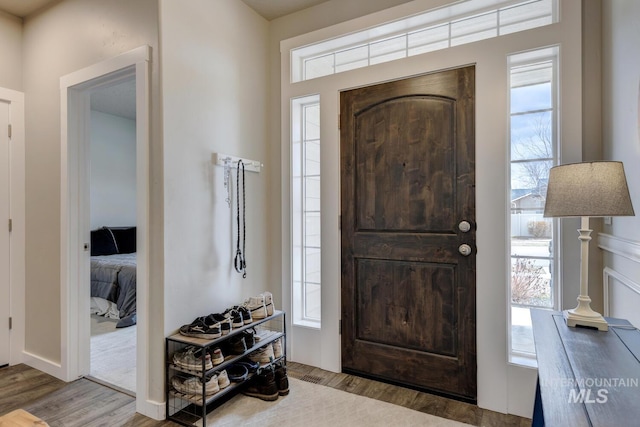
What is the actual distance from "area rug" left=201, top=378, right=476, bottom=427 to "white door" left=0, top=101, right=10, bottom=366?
1.90 metres

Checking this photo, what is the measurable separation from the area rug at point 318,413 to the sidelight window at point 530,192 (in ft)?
2.32

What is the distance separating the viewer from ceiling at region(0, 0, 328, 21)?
2.51 meters

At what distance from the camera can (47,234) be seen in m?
2.53

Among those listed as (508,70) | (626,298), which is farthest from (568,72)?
(626,298)

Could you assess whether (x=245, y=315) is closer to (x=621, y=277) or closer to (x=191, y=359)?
(x=191, y=359)

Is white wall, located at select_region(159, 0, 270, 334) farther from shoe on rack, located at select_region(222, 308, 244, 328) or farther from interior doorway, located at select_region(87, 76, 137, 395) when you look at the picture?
interior doorway, located at select_region(87, 76, 137, 395)

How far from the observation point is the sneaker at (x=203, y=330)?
6.25 ft

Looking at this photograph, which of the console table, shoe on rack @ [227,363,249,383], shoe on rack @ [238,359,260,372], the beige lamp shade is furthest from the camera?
shoe on rack @ [238,359,260,372]

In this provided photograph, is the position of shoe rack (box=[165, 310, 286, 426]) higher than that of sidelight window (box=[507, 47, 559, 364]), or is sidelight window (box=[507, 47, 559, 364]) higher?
sidelight window (box=[507, 47, 559, 364])

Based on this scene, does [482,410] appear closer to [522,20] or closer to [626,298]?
[626,298]

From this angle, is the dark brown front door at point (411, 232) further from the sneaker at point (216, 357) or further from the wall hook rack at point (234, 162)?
the sneaker at point (216, 357)

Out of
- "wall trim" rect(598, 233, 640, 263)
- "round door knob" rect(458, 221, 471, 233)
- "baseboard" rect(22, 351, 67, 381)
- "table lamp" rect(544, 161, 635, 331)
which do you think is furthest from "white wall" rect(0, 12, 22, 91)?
"wall trim" rect(598, 233, 640, 263)

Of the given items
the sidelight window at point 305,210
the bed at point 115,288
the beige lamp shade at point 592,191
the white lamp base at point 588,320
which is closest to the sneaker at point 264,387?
the sidelight window at point 305,210

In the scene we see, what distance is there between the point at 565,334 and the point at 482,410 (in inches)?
41.6
